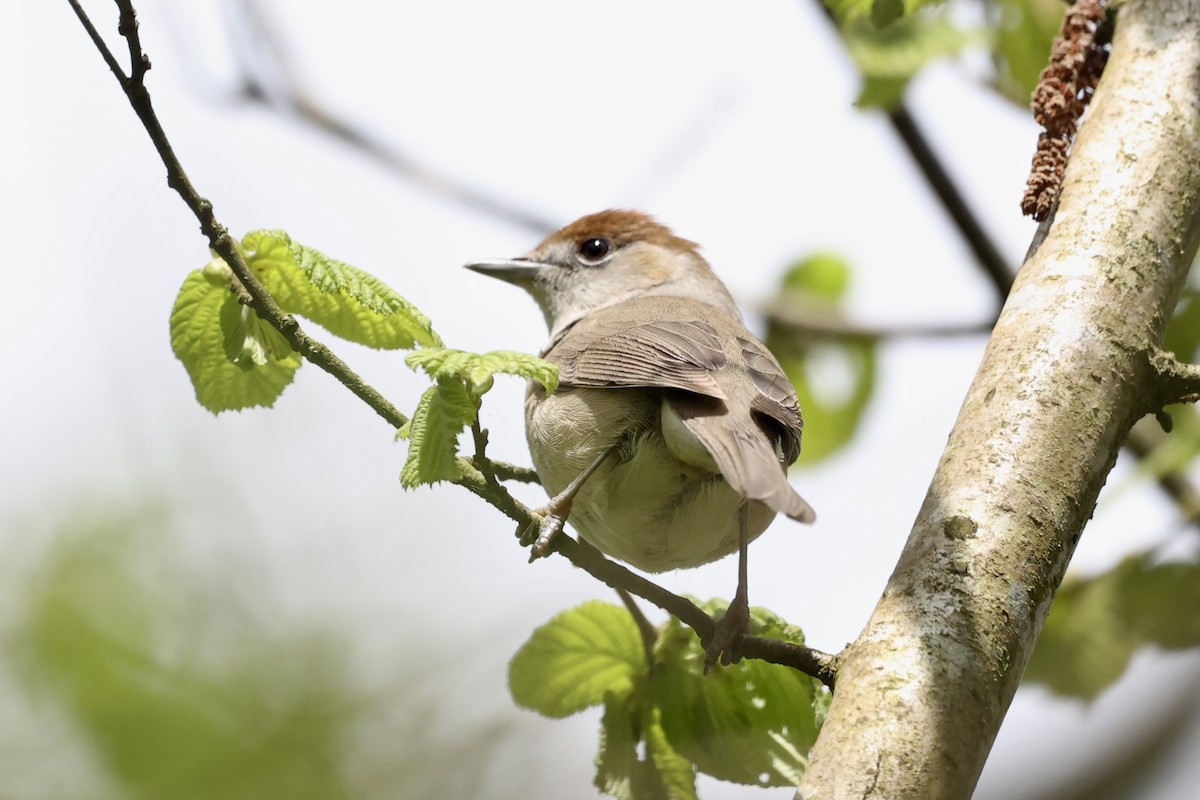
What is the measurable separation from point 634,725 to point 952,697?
1075mm

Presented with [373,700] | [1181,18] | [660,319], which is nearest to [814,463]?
[660,319]

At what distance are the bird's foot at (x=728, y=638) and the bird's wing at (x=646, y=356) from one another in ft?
2.19

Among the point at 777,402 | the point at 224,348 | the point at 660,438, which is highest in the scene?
the point at 777,402

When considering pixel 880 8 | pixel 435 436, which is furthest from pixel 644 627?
pixel 880 8

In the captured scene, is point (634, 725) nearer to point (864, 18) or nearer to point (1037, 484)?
point (1037, 484)

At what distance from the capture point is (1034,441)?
114 inches

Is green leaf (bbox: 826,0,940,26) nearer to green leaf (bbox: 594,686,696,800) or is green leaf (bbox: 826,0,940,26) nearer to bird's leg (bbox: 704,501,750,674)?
bird's leg (bbox: 704,501,750,674)

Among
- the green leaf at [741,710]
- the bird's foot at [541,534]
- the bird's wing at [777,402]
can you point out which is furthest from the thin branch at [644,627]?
the bird's wing at [777,402]

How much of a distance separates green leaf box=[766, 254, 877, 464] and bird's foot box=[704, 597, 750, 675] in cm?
218

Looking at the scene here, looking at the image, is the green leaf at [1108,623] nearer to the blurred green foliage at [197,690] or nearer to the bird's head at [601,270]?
the blurred green foliage at [197,690]

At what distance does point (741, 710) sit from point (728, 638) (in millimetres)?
319

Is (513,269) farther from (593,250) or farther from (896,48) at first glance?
(896,48)

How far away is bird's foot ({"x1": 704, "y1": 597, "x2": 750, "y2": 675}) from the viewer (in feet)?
10.3

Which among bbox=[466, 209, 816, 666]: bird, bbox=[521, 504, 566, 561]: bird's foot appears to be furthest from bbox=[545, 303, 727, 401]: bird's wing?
bbox=[521, 504, 566, 561]: bird's foot
